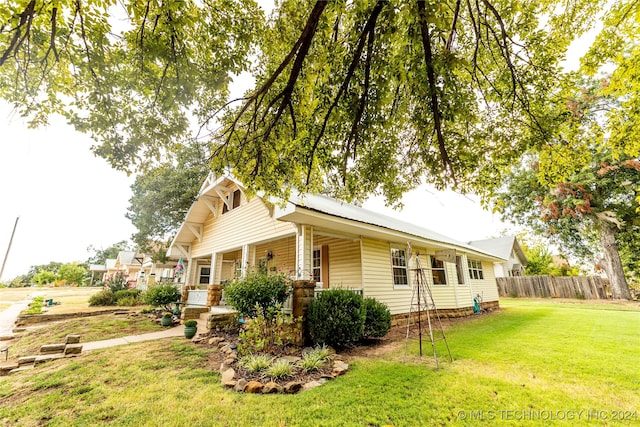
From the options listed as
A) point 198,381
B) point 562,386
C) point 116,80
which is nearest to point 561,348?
point 562,386

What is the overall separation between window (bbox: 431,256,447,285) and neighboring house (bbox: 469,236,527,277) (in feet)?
57.4

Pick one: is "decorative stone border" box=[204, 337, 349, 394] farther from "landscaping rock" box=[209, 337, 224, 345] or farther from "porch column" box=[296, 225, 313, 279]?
"porch column" box=[296, 225, 313, 279]

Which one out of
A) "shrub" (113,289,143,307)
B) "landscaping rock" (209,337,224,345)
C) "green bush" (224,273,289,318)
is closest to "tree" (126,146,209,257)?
"shrub" (113,289,143,307)

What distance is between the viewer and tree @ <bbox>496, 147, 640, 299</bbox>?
637 inches

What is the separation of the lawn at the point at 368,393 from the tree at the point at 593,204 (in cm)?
1435

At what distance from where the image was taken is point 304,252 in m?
6.90

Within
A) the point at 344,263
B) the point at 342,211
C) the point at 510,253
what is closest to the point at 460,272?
the point at 344,263

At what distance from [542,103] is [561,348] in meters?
5.30

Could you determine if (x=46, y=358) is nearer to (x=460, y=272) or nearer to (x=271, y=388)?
(x=271, y=388)

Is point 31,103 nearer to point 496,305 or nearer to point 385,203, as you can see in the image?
point 385,203

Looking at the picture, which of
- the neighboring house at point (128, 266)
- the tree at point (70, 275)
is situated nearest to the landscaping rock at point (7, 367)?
the neighboring house at point (128, 266)

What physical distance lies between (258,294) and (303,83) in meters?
4.43

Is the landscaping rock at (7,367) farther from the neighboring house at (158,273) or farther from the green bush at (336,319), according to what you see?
the neighboring house at (158,273)

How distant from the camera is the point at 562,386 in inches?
145
